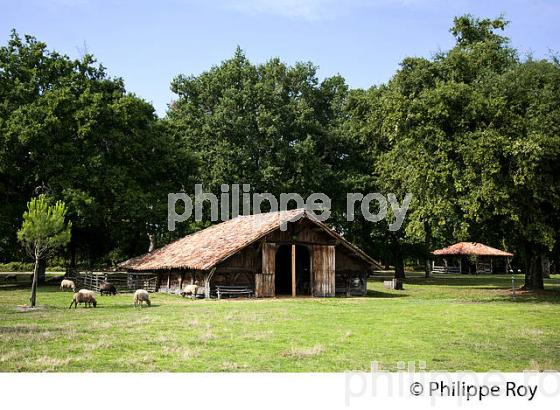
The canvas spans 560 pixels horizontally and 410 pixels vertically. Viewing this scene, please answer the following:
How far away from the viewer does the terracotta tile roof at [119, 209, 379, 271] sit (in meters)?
31.3

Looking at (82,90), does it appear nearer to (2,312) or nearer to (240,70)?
(240,70)

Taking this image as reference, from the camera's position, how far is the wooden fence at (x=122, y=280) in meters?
37.5

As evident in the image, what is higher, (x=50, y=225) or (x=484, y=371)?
(x=50, y=225)

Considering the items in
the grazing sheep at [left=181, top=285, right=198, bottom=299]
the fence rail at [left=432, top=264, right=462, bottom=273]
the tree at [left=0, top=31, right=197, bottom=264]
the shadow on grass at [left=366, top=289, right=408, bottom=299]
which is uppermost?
the tree at [left=0, top=31, right=197, bottom=264]

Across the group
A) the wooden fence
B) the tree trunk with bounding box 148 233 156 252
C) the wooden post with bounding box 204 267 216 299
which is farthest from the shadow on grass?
the tree trunk with bounding box 148 233 156 252

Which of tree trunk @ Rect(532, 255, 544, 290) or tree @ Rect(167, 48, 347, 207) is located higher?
tree @ Rect(167, 48, 347, 207)

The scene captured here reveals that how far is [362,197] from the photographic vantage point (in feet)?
157

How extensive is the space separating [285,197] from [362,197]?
6.38 m

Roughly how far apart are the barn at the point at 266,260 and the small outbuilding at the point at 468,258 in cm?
3910

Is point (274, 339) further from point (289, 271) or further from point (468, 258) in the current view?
point (468, 258)

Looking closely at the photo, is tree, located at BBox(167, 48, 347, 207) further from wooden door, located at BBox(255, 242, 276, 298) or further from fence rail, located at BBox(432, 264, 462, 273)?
fence rail, located at BBox(432, 264, 462, 273)

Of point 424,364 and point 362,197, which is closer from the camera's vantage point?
point 424,364
